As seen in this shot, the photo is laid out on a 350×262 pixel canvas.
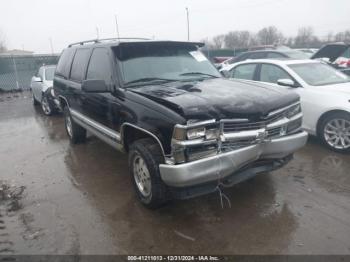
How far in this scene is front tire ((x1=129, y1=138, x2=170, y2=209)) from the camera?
332 cm

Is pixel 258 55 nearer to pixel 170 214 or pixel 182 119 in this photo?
pixel 170 214

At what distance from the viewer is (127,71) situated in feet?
13.5

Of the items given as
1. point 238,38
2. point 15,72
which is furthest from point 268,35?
point 15,72

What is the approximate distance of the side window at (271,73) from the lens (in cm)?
605

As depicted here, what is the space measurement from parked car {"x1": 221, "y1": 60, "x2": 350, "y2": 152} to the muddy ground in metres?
0.36

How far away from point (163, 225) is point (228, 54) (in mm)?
26485

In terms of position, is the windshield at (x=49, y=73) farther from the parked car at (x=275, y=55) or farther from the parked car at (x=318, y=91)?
the parked car at (x=318, y=91)

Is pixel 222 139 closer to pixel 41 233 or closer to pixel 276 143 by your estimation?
pixel 276 143

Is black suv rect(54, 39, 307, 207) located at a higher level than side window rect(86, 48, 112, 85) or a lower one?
lower

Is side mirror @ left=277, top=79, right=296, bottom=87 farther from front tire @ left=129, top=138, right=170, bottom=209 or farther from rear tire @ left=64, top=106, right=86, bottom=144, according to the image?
rear tire @ left=64, top=106, right=86, bottom=144

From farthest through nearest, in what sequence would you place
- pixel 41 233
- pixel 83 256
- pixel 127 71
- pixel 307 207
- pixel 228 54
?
1. pixel 228 54
2. pixel 127 71
3. pixel 307 207
4. pixel 41 233
5. pixel 83 256

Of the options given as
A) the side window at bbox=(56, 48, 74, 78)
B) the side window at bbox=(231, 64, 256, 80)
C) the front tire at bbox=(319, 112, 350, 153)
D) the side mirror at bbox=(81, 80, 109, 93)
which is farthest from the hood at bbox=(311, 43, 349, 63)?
the side mirror at bbox=(81, 80, 109, 93)

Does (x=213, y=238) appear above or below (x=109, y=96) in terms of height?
below

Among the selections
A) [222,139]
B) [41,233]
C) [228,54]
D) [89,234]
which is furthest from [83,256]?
[228,54]
